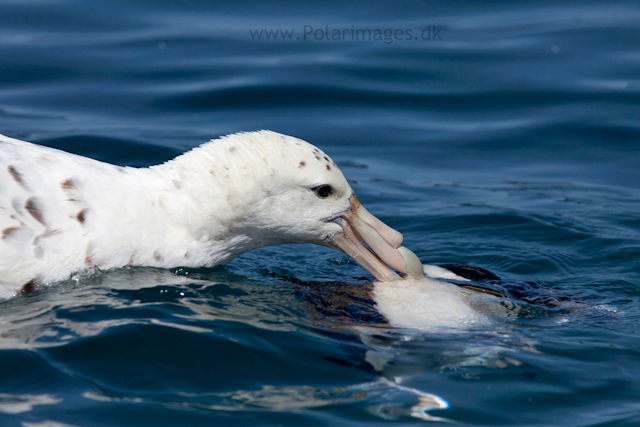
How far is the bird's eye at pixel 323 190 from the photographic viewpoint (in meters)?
5.56

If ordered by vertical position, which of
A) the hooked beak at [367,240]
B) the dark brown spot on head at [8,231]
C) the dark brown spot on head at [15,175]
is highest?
the dark brown spot on head at [15,175]

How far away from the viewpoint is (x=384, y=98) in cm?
1191

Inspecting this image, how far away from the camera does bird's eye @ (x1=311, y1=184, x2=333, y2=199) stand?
18.2 feet

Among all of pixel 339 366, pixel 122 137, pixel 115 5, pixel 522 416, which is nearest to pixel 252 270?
pixel 339 366

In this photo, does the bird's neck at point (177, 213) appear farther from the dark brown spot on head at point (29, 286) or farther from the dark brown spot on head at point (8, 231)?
the dark brown spot on head at point (8, 231)

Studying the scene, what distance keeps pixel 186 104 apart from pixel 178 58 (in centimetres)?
153

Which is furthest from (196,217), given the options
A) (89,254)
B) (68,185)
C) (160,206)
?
(68,185)

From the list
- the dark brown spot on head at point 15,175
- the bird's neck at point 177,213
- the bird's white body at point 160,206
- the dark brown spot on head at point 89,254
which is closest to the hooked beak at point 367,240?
the bird's white body at point 160,206

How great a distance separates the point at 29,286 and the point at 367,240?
7.68 feet

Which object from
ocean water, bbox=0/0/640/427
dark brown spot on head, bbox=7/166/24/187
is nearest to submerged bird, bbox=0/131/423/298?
dark brown spot on head, bbox=7/166/24/187

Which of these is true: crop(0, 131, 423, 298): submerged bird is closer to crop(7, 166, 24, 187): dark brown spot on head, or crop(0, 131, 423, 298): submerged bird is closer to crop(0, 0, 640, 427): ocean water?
crop(7, 166, 24, 187): dark brown spot on head

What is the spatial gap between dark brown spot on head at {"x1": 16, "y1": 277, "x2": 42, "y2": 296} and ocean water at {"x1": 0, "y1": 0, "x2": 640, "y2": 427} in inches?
2.8

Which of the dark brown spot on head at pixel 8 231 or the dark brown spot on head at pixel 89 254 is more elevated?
the dark brown spot on head at pixel 8 231

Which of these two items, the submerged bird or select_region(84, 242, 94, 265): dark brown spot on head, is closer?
the submerged bird
